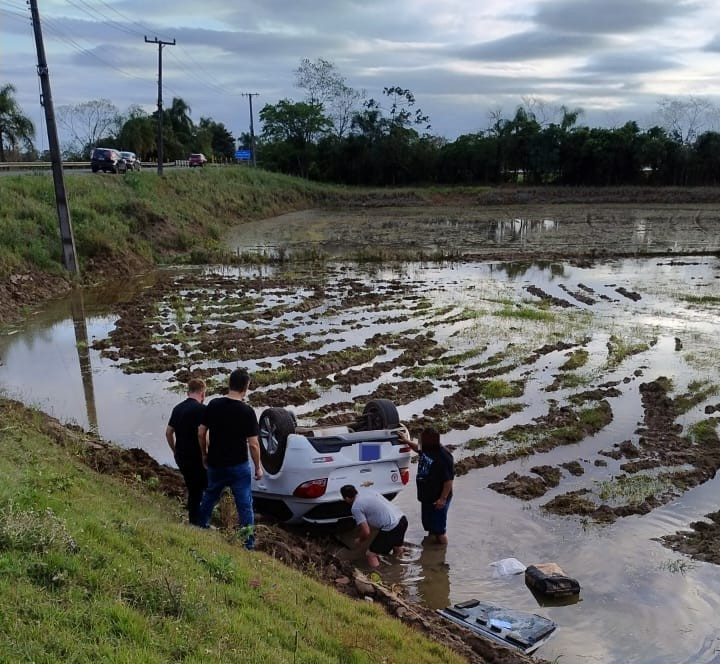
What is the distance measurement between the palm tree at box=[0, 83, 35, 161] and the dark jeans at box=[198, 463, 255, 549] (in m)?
54.0

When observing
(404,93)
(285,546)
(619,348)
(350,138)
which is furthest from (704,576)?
(404,93)

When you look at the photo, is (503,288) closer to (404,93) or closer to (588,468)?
(588,468)

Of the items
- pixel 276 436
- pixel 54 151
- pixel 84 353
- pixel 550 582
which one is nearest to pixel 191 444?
pixel 276 436

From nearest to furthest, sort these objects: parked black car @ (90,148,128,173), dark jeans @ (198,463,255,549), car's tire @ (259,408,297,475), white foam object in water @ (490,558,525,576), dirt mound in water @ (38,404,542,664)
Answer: dirt mound in water @ (38,404,542,664) < dark jeans @ (198,463,255,549) < white foam object in water @ (490,558,525,576) < car's tire @ (259,408,297,475) < parked black car @ (90,148,128,173)

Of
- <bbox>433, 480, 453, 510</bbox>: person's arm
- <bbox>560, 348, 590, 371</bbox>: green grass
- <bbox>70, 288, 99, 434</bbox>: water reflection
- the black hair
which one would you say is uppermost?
the black hair

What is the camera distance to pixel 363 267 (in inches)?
1152

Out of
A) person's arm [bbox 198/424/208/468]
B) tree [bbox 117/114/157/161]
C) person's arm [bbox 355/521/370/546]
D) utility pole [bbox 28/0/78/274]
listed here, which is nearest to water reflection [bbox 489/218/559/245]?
utility pole [bbox 28/0/78/274]

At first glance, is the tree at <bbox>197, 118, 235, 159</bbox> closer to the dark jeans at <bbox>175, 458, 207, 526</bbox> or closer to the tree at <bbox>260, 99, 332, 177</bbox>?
the tree at <bbox>260, 99, 332, 177</bbox>

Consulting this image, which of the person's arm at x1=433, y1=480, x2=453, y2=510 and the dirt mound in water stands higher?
the person's arm at x1=433, y1=480, x2=453, y2=510

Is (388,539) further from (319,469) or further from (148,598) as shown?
(148,598)

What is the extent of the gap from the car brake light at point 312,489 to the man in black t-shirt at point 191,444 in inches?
41.0

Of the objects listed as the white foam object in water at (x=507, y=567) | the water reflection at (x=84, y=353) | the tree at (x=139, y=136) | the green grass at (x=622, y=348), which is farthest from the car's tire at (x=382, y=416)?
the tree at (x=139, y=136)

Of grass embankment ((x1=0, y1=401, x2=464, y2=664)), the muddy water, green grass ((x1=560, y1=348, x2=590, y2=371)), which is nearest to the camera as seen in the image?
grass embankment ((x1=0, y1=401, x2=464, y2=664))

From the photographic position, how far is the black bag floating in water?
6.78m
